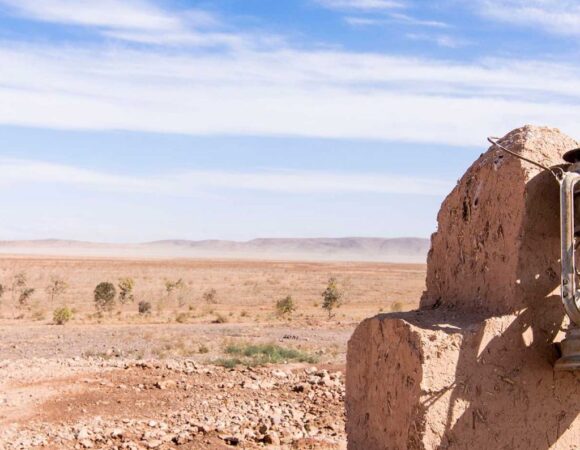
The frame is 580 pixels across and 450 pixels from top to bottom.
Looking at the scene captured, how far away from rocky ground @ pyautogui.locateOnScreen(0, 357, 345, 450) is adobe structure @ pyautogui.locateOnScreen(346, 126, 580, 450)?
141 inches

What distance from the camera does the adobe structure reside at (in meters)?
4.84

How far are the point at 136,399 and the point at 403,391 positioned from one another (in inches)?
240

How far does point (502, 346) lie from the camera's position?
16.2ft

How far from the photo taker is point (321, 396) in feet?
35.1

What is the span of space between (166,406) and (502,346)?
6.05 meters

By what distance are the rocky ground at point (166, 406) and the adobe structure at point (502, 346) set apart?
11.7 feet

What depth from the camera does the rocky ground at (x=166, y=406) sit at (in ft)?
28.2

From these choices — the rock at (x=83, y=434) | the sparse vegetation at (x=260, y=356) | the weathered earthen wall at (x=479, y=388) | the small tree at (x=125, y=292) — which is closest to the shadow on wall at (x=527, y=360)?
the weathered earthen wall at (x=479, y=388)

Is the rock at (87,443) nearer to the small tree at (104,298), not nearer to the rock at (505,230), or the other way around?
the rock at (505,230)

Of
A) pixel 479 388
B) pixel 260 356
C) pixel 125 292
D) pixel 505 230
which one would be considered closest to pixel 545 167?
pixel 505 230

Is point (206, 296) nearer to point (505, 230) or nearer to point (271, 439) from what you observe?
point (271, 439)

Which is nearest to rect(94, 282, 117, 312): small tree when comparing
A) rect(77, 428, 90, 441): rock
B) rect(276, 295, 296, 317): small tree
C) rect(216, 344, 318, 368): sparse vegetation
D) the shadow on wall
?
rect(276, 295, 296, 317): small tree

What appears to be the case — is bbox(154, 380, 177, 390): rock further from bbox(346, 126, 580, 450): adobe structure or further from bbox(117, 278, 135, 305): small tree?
bbox(117, 278, 135, 305): small tree

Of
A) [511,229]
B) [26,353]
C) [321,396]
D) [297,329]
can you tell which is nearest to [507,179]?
[511,229]
